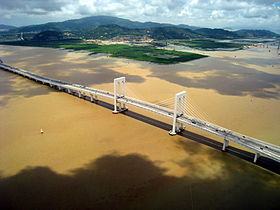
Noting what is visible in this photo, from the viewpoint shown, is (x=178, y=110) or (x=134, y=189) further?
(x=178, y=110)

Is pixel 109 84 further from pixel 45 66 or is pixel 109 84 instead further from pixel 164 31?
pixel 164 31

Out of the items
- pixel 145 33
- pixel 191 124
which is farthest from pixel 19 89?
pixel 145 33

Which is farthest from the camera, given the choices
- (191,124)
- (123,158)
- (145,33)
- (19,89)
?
(145,33)

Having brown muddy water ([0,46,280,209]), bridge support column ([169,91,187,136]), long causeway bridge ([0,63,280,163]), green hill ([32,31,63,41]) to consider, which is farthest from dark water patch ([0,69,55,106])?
green hill ([32,31,63,41])

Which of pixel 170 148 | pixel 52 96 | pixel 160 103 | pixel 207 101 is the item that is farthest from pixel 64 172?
pixel 207 101

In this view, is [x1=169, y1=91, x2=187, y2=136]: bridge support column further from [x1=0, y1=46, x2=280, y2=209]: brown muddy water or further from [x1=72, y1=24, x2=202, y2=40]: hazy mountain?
[x1=72, y1=24, x2=202, y2=40]: hazy mountain

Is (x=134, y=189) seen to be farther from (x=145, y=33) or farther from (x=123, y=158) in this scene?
(x=145, y=33)
